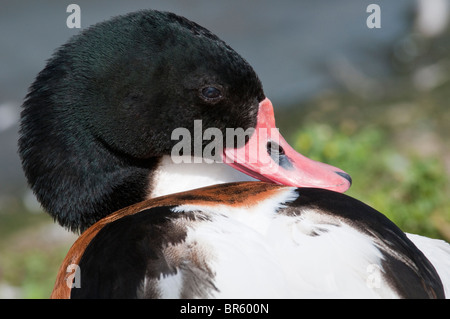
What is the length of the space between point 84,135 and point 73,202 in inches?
11.3

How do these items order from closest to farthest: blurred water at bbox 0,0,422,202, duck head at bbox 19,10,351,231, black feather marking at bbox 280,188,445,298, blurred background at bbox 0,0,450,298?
black feather marking at bbox 280,188,445,298
duck head at bbox 19,10,351,231
blurred background at bbox 0,0,450,298
blurred water at bbox 0,0,422,202

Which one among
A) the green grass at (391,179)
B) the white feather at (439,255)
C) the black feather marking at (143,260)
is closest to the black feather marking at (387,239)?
the white feather at (439,255)

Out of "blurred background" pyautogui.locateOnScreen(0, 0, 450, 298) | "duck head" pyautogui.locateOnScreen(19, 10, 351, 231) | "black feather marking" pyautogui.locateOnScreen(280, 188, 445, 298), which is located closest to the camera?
"black feather marking" pyautogui.locateOnScreen(280, 188, 445, 298)

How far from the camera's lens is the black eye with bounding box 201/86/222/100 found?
261 cm

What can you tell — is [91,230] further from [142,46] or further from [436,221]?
[436,221]

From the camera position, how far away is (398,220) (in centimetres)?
354

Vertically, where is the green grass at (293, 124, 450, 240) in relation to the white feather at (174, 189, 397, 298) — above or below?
above

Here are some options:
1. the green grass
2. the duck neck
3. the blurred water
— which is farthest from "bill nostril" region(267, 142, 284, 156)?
the blurred water

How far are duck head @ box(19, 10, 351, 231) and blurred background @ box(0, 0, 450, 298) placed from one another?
3.51 feet

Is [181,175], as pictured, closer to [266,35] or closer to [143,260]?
[143,260]

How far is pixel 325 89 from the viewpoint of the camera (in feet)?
22.4

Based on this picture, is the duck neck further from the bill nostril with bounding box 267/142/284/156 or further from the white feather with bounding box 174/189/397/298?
the white feather with bounding box 174/189/397/298

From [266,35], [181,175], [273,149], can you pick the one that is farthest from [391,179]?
[266,35]
